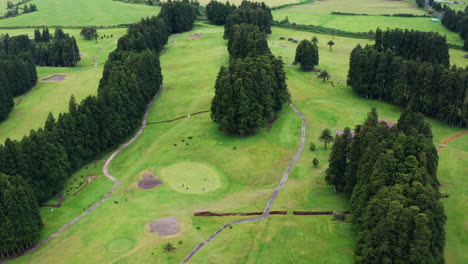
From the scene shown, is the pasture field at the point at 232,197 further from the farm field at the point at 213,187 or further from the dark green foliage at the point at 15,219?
the dark green foliage at the point at 15,219

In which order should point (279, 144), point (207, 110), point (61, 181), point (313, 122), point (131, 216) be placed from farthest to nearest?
point (207, 110) → point (313, 122) → point (279, 144) → point (61, 181) → point (131, 216)

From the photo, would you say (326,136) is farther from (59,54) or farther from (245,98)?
(59,54)

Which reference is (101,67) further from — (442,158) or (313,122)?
(442,158)

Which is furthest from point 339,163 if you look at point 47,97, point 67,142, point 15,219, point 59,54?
point 59,54

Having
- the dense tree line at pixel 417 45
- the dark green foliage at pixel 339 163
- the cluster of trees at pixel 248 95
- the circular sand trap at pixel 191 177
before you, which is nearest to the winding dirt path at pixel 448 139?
the dark green foliage at pixel 339 163

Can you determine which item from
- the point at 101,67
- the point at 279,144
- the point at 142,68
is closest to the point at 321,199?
the point at 279,144
